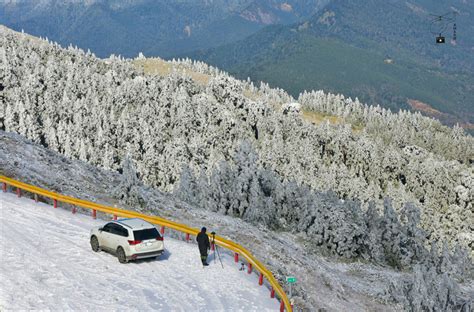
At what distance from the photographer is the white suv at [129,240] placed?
90.9ft

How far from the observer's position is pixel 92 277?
85.3 feet

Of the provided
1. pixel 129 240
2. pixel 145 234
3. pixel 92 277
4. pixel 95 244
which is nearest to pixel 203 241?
pixel 145 234

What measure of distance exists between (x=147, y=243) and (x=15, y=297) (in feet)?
25.3

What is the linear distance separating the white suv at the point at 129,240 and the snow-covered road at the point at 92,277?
0.67 meters

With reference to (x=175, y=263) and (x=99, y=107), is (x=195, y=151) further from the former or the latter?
(x=175, y=263)

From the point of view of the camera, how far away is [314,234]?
68500mm

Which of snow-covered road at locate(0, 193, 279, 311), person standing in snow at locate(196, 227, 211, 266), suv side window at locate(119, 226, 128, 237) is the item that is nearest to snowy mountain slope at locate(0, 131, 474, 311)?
snow-covered road at locate(0, 193, 279, 311)

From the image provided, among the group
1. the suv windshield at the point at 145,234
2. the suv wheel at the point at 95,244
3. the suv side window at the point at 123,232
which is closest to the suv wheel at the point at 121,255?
the suv side window at the point at 123,232

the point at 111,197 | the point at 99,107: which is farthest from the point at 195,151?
the point at 111,197

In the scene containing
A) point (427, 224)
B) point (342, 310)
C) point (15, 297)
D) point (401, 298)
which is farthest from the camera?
point (427, 224)

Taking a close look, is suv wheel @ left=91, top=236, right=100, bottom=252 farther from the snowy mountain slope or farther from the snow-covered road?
the snowy mountain slope

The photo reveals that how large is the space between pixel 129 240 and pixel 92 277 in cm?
268

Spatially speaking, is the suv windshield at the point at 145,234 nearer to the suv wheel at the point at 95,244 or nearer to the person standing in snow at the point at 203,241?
the person standing in snow at the point at 203,241

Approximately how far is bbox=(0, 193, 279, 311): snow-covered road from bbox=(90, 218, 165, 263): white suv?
67 centimetres
